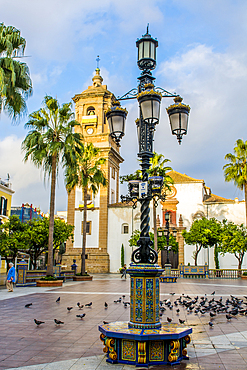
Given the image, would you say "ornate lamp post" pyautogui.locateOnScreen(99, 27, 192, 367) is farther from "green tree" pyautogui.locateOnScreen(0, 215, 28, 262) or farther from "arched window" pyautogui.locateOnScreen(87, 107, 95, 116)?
"arched window" pyautogui.locateOnScreen(87, 107, 95, 116)

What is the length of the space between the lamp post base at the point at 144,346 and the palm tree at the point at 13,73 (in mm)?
9407

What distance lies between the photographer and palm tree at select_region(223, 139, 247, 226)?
2909 cm

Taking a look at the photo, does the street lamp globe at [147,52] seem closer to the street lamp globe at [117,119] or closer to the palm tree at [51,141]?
the street lamp globe at [117,119]

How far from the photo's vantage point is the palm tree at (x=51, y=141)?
20.1 meters

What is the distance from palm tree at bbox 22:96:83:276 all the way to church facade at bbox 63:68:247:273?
20540mm

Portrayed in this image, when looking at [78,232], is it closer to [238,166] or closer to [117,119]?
[238,166]

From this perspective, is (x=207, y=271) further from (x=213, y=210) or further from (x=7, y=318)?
(x=7, y=318)

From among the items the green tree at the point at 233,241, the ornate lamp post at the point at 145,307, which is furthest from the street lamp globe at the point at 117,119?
the green tree at the point at 233,241

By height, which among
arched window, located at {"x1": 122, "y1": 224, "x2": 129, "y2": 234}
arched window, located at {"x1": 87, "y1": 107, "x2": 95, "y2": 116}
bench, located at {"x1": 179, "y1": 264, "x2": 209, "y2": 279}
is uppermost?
arched window, located at {"x1": 87, "y1": 107, "x2": 95, "y2": 116}

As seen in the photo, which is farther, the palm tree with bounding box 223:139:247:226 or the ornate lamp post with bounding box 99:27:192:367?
the palm tree with bounding box 223:139:247:226

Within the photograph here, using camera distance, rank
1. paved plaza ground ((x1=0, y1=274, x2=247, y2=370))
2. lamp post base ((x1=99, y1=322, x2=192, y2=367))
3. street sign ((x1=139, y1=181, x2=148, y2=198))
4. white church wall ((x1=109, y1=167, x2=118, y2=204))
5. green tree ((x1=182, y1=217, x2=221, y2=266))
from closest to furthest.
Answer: lamp post base ((x1=99, y1=322, x2=192, y2=367)) < paved plaza ground ((x1=0, y1=274, x2=247, y2=370)) < street sign ((x1=139, y1=181, x2=148, y2=198)) < green tree ((x1=182, y1=217, x2=221, y2=266)) < white church wall ((x1=109, y1=167, x2=118, y2=204))

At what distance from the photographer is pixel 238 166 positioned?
1161 inches

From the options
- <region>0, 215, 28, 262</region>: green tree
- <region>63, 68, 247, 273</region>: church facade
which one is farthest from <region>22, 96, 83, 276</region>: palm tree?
<region>63, 68, 247, 273</region>: church facade

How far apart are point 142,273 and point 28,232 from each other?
75.0 feet
